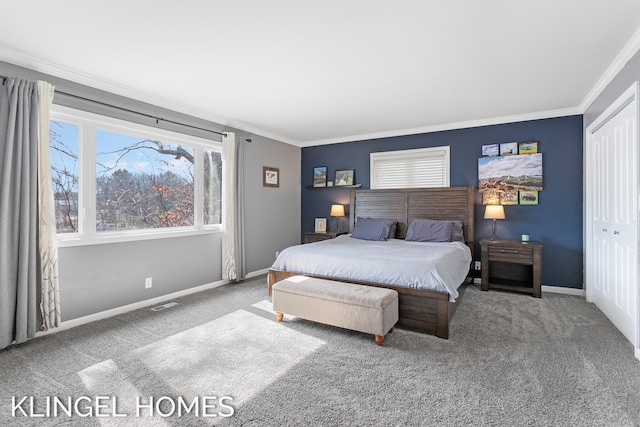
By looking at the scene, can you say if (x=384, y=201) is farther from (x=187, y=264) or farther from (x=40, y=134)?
(x=40, y=134)

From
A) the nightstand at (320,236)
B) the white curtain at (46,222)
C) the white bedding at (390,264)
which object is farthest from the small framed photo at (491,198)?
the white curtain at (46,222)

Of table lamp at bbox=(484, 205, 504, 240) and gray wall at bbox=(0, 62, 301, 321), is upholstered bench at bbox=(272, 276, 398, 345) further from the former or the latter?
table lamp at bbox=(484, 205, 504, 240)

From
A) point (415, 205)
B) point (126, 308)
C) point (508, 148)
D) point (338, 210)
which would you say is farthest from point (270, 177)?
point (508, 148)

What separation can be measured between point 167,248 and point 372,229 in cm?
289

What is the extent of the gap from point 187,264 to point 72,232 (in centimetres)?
137

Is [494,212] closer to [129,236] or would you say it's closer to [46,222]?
[129,236]

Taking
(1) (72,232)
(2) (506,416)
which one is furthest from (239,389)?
(1) (72,232)

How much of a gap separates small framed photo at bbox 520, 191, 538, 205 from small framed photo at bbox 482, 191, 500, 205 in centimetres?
30

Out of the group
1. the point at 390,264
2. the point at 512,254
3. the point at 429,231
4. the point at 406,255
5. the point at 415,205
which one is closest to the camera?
the point at 390,264

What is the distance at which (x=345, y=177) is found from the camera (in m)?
5.88

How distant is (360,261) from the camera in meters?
3.27

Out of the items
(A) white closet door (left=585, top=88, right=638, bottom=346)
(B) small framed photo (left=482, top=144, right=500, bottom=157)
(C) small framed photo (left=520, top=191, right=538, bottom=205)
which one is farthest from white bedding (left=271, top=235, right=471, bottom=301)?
(B) small framed photo (left=482, top=144, right=500, bottom=157)

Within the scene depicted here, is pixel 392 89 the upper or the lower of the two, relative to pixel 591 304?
upper

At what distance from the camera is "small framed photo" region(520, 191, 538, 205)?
4375 millimetres
